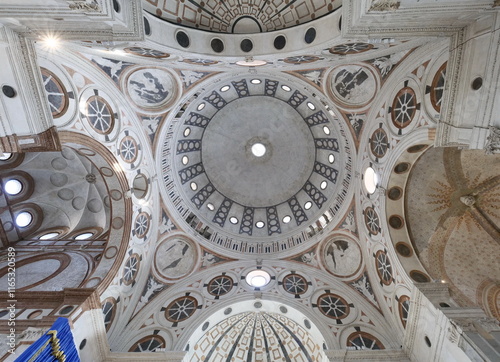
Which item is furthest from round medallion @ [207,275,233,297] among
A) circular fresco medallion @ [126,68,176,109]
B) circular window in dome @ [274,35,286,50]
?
circular window in dome @ [274,35,286,50]

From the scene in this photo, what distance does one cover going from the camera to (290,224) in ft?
60.5

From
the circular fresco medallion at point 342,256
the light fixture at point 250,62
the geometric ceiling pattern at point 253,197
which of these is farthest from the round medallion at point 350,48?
the circular fresco medallion at point 342,256

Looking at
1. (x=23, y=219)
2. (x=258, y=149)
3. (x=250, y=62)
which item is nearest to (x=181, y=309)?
(x=258, y=149)

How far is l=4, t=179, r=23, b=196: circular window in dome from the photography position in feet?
58.0

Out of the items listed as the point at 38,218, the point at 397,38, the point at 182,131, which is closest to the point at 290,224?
the point at 182,131

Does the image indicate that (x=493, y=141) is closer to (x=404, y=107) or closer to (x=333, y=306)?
(x=404, y=107)

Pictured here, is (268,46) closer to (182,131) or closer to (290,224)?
(182,131)

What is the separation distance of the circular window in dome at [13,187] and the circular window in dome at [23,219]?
4.98 feet

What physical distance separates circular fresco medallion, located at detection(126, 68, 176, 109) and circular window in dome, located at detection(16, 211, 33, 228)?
13.3m

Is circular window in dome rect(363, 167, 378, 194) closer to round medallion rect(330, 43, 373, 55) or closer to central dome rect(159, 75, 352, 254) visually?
central dome rect(159, 75, 352, 254)

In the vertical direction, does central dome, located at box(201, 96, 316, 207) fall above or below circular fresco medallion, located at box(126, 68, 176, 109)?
above

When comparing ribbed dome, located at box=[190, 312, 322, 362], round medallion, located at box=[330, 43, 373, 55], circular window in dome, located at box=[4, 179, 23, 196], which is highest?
circular window in dome, located at box=[4, 179, 23, 196]

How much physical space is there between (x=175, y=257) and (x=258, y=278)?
5.22 metres

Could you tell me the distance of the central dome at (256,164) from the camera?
640 inches
